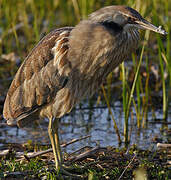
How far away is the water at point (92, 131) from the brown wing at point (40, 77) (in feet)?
3.65

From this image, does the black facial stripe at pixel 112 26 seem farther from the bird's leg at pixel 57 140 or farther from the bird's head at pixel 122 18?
the bird's leg at pixel 57 140

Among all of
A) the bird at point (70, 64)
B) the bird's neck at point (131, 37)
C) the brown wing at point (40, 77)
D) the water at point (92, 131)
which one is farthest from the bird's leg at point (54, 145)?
the water at point (92, 131)

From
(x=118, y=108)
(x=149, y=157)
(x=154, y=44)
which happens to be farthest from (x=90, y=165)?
(x=154, y=44)

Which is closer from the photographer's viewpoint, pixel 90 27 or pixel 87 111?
pixel 90 27

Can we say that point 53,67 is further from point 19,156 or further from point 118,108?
point 118,108

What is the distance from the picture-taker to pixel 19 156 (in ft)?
15.2

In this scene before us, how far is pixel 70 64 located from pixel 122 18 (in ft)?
2.01

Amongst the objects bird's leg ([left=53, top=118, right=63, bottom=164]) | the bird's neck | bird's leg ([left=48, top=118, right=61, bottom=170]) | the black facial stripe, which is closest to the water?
bird's leg ([left=53, top=118, right=63, bottom=164])

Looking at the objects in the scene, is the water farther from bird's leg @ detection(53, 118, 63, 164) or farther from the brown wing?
the brown wing

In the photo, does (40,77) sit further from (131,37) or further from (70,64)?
(131,37)

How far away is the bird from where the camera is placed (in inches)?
152

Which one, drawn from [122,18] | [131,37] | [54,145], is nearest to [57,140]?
[54,145]

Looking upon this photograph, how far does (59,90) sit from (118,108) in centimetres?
250

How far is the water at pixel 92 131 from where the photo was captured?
18.5 ft
